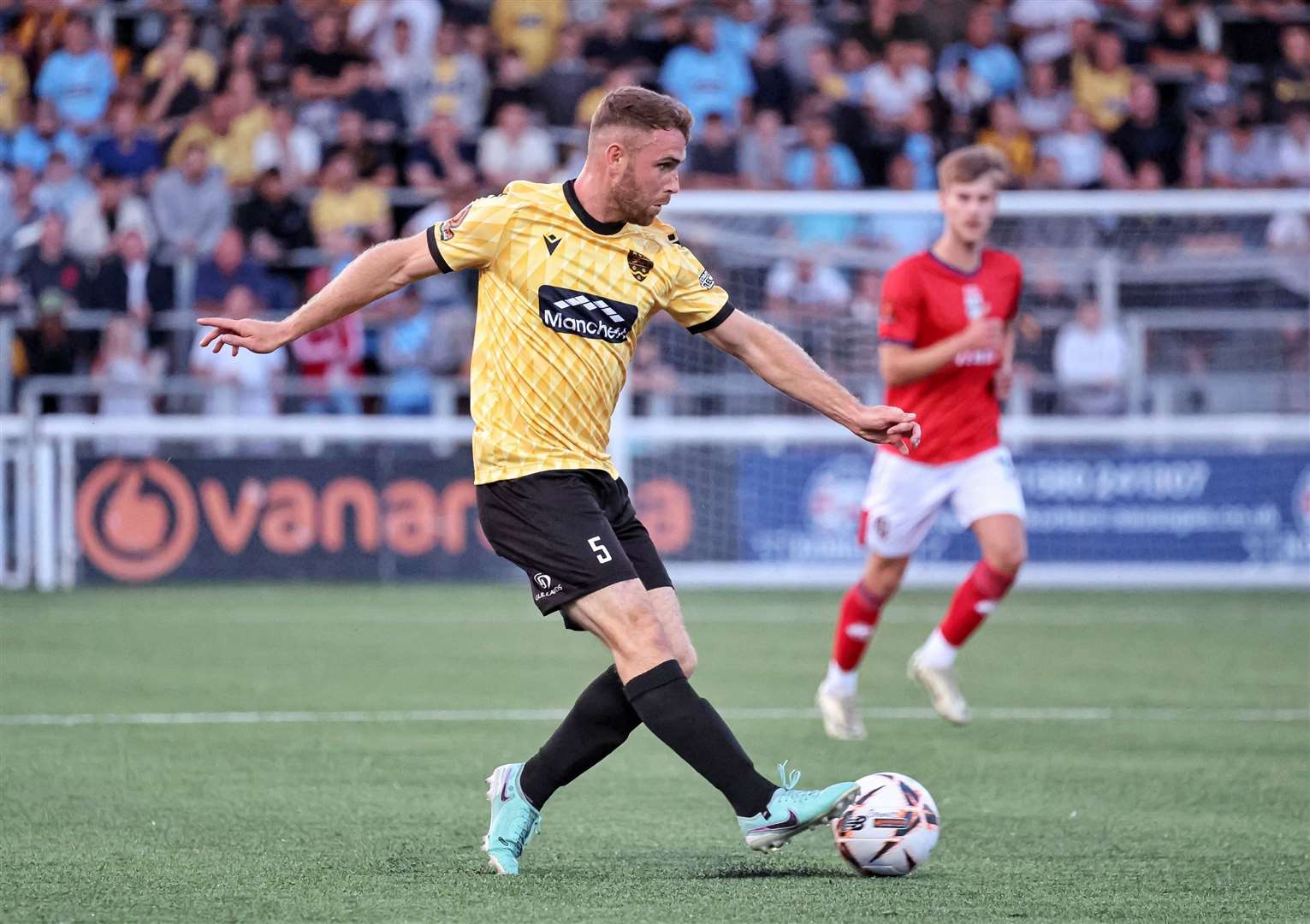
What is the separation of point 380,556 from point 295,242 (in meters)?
3.56

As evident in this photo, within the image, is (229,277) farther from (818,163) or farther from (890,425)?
(890,425)

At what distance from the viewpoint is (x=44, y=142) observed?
19.3 metres

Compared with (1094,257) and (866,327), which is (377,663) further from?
(1094,257)

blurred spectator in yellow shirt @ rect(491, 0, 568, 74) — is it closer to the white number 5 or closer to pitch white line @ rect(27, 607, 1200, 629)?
pitch white line @ rect(27, 607, 1200, 629)

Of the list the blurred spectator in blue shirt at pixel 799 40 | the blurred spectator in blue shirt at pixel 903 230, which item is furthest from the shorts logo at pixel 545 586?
the blurred spectator in blue shirt at pixel 799 40

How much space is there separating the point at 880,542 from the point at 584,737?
3.28 m

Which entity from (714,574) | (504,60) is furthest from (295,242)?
(714,574)

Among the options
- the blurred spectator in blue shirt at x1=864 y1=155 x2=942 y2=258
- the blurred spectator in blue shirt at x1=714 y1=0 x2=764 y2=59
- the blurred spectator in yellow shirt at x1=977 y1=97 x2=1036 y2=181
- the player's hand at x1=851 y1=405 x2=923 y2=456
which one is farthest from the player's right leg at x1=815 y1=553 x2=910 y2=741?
the blurred spectator in blue shirt at x1=714 y1=0 x2=764 y2=59

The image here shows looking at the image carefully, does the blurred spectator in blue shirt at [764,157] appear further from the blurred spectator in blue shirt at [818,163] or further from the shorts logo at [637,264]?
the shorts logo at [637,264]

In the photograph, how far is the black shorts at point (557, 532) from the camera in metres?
5.33

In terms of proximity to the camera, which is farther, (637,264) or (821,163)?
(821,163)

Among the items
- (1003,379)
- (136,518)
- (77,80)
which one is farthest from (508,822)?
(77,80)

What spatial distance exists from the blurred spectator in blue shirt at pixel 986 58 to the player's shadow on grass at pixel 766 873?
1545cm

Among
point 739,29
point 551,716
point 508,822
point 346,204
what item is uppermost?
point 739,29
